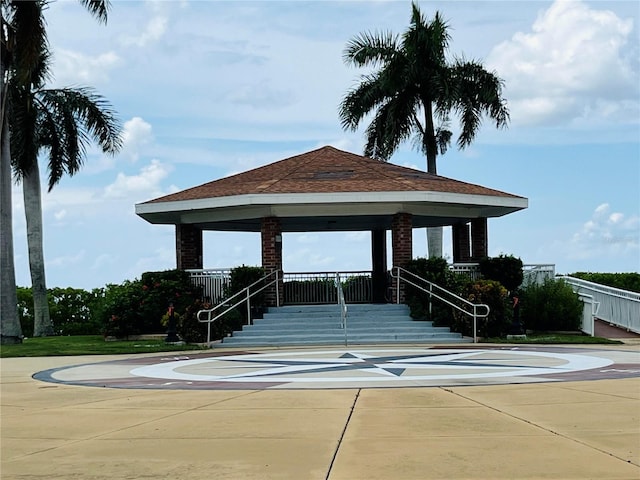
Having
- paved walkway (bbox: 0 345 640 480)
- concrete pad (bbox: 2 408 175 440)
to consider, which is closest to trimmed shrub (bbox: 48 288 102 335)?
paved walkway (bbox: 0 345 640 480)

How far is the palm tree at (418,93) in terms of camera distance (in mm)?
35656

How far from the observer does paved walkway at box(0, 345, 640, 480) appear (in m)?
6.29

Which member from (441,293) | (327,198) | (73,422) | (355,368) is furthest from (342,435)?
(327,198)

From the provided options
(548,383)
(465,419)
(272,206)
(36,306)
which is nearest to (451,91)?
(272,206)

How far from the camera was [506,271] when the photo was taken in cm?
2575

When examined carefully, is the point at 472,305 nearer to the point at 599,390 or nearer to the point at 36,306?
the point at 599,390

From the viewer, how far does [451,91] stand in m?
35.2

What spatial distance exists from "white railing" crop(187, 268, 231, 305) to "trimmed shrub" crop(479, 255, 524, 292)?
793 centimetres

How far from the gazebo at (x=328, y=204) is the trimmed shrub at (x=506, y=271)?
1.83 meters

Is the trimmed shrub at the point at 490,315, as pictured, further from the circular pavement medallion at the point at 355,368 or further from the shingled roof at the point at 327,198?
the shingled roof at the point at 327,198

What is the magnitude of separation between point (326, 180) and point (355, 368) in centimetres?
1297

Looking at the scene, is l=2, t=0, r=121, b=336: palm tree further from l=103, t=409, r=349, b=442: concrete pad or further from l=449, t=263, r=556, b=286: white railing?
l=103, t=409, r=349, b=442: concrete pad

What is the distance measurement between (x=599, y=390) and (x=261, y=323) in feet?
45.3

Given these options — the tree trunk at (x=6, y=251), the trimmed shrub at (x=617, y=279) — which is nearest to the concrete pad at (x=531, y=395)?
the tree trunk at (x=6, y=251)
